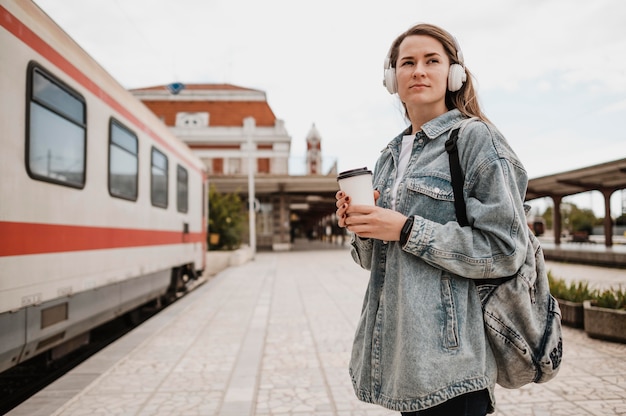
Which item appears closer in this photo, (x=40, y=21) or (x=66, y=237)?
(x=40, y=21)

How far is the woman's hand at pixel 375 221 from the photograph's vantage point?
4.81 ft

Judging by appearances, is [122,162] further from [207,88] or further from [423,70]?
[207,88]

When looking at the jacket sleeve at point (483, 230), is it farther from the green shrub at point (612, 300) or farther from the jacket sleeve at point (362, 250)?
the green shrub at point (612, 300)

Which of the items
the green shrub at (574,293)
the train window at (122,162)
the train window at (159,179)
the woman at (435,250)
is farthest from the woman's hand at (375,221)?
the train window at (159,179)

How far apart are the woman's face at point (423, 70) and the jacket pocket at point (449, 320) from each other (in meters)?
0.61

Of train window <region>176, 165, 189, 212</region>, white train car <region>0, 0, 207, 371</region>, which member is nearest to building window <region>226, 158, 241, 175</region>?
train window <region>176, 165, 189, 212</region>

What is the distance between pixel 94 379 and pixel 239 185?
23.7m

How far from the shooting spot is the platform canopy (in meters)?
15.1

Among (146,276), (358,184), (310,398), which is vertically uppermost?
(358,184)

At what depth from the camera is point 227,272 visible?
15.1 metres

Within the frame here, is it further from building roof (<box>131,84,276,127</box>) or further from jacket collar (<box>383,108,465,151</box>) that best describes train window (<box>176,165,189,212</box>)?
building roof (<box>131,84,276,127</box>)

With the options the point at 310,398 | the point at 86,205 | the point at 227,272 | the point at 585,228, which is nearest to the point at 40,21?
the point at 86,205

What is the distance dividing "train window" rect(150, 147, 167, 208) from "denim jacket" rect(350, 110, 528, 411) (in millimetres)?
6781

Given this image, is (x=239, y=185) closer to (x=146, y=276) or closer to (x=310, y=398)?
(x=146, y=276)
